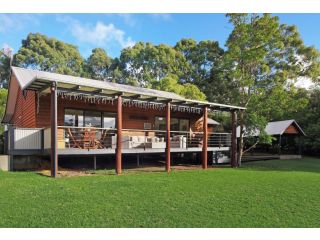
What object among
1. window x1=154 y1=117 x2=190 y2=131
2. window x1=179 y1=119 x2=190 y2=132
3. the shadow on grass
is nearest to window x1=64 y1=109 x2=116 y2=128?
window x1=154 y1=117 x2=190 y2=131

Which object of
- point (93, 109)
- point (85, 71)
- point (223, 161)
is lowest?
point (223, 161)

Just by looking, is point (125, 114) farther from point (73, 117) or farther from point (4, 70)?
point (4, 70)

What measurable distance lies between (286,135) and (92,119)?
1994 centimetres

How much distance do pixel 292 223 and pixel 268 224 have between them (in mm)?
525

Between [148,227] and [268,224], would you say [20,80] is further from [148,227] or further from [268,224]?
[268,224]

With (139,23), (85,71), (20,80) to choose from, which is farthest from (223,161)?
(85,71)

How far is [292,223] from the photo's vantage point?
228 inches

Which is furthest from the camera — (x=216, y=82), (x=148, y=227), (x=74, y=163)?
(x=216, y=82)

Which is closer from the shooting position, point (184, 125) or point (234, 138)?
point (234, 138)

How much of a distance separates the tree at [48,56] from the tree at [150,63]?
8055mm

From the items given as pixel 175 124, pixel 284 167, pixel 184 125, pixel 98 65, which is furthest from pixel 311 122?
pixel 98 65

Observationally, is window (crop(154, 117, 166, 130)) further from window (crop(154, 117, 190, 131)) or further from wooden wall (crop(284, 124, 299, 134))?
wooden wall (crop(284, 124, 299, 134))

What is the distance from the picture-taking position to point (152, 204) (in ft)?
22.4

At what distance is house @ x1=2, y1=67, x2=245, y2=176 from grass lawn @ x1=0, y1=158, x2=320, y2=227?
106 inches
